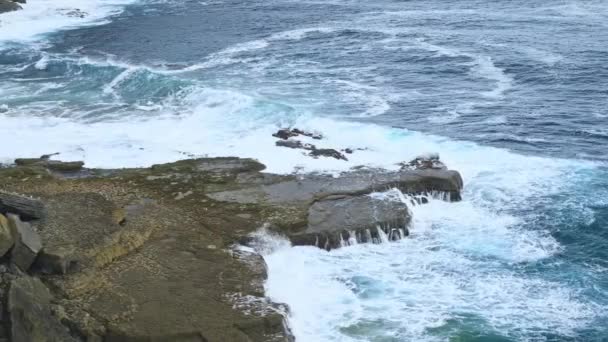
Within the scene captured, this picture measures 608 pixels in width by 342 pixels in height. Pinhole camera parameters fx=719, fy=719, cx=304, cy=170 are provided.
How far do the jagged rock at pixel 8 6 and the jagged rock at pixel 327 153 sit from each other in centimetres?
6128

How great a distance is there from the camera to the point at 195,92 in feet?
137

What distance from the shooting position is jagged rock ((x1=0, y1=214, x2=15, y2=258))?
16.8 metres

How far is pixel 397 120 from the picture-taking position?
37.2 metres

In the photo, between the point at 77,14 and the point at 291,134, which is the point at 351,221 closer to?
the point at 291,134

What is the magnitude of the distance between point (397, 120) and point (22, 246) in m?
23.4

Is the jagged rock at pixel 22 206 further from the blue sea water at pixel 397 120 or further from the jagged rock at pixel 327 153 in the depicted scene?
the jagged rock at pixel 327 153

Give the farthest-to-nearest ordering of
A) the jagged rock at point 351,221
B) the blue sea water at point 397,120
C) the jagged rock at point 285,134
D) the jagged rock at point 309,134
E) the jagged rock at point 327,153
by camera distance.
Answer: the jagged rock at point 309,134
the jagged rock at point 285,134
the jagged rock at point 327,153
the jagged rock at point 351,221
the blue sea water at point 397,120

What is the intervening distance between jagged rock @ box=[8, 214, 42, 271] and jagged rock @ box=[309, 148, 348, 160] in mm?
13970

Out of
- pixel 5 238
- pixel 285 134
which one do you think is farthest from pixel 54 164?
pixel 5 238

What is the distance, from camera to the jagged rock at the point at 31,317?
49.9 ft

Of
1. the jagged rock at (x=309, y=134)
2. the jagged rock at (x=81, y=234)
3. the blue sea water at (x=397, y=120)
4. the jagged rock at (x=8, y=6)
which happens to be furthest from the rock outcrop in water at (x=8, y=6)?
the jagged rock at (x=81, y=234)

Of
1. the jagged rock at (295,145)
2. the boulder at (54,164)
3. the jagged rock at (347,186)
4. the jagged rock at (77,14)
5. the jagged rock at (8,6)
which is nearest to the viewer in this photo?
the jagged rock at (347,186)

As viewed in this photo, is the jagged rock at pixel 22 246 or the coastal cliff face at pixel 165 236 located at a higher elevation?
the jagged rock at pixel 22 246

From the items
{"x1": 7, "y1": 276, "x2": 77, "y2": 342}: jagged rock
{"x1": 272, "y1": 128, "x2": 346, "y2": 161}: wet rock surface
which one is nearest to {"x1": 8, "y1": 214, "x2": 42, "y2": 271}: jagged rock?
{"x1": 7, "y1": 276, "x2": 77, "y2": 342}: jagged rock
